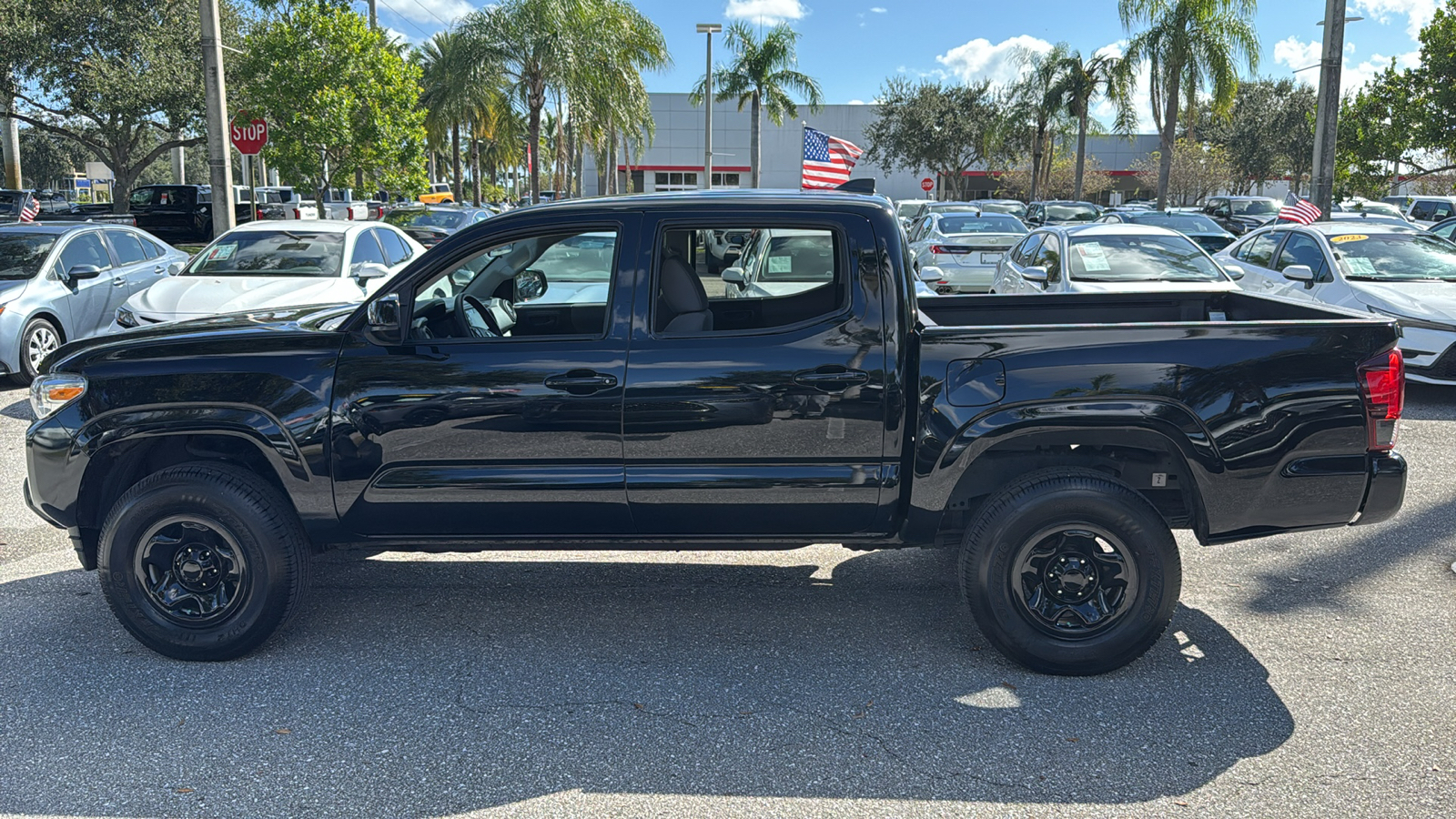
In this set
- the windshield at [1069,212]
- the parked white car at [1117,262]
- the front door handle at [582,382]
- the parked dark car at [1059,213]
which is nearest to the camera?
the front door handle at [582,382]

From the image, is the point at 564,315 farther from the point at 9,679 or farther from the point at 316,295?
the point at 316,295

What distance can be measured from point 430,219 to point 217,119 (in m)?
8.09

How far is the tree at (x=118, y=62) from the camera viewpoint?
27.2 m

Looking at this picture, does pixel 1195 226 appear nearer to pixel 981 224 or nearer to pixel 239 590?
pixel 981 224

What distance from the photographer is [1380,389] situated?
4.11 metres

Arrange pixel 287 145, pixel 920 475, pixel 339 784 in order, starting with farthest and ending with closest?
pixel 287 145 < pixel 920 475 < pixel 339 784

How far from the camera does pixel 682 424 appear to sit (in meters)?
4.21

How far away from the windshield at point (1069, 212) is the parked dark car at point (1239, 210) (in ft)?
10.4

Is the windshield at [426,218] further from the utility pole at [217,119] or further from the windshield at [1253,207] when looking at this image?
the windshield at [1253,207]

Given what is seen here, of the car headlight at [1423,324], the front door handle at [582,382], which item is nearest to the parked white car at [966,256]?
the car headlight at [1423,324]

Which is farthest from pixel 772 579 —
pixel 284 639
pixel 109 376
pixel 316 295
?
pixel 316 295

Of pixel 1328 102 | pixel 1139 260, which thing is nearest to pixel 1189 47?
pixel 1328 102

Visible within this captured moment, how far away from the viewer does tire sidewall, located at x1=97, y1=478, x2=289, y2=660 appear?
4309mm

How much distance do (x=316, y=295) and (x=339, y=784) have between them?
7.86 meters
